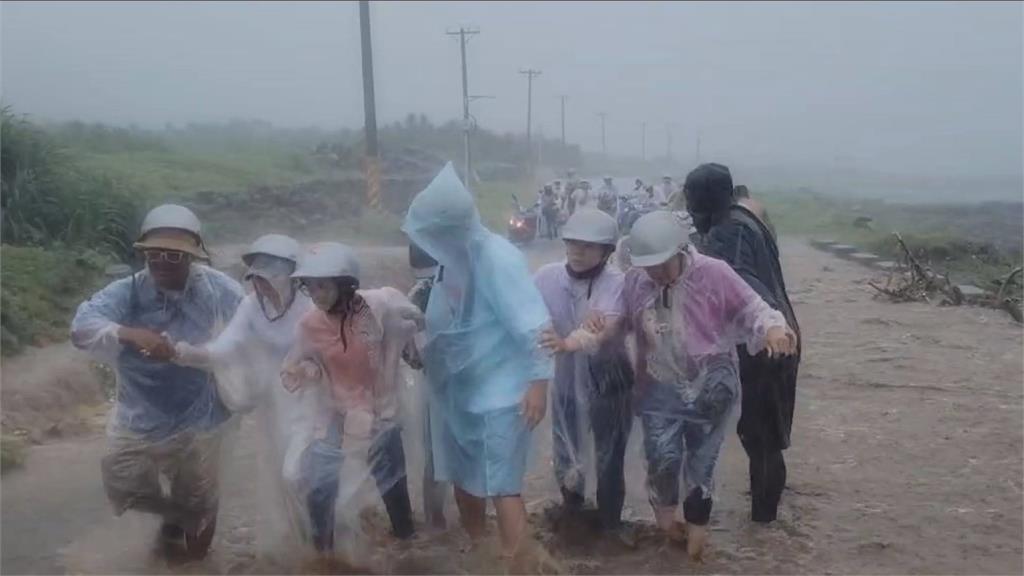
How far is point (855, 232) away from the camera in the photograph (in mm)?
32938

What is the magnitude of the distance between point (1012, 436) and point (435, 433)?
431 centimetres

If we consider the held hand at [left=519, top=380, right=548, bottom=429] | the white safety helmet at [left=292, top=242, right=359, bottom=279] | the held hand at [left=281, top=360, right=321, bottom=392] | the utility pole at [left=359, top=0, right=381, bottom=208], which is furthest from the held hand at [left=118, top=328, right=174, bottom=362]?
the utility pole at [left=359, top=0, right=381, bottom=208]

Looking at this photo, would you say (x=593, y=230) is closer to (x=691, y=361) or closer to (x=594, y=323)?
(x=594, y=323)

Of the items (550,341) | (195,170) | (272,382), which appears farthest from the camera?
(195,170)

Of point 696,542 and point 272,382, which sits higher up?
point 272,382

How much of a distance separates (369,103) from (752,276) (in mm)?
23142

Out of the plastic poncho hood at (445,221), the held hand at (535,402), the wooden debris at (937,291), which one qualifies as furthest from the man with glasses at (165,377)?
the wooden debris at (937,291)

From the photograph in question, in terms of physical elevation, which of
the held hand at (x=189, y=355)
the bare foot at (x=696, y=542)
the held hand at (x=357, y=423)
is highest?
the held hand at (x=189, y=355)

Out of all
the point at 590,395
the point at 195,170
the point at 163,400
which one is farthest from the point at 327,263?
the point at 195,170

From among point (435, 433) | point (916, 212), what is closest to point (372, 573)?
point (435, 433)

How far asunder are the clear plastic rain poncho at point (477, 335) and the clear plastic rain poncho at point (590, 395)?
385 mm

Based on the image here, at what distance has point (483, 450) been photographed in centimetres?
471

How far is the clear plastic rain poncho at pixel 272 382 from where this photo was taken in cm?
465

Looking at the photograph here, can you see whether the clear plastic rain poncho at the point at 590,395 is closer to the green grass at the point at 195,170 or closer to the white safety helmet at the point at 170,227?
the white safety helmet at the point at 170,227
